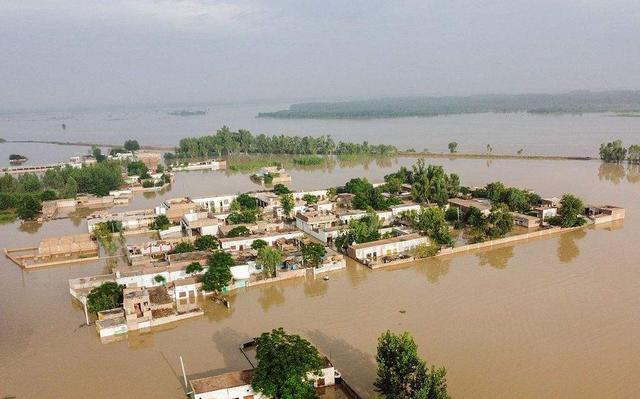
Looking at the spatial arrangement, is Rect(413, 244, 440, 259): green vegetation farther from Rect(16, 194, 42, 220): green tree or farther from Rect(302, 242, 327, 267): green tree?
Rect(16, 194, 42, 220): green tree

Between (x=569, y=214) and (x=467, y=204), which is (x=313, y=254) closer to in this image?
(x=467, y=204)

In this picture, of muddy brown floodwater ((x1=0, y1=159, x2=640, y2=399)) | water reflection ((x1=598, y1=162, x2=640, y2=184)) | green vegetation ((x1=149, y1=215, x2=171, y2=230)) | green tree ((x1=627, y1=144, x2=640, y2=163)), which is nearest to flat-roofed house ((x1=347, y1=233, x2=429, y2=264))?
muddy brown floodwater ((x1=0, y1=159, x2=640, y2=399))

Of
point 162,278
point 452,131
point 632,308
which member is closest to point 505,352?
point 632,308

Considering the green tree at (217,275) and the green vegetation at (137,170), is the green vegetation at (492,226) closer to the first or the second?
the green tree at (217,275)

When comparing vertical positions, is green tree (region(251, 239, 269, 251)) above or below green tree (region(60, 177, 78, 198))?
below

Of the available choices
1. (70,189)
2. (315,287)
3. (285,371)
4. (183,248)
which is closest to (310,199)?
(183,248)

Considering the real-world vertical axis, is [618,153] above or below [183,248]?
above
